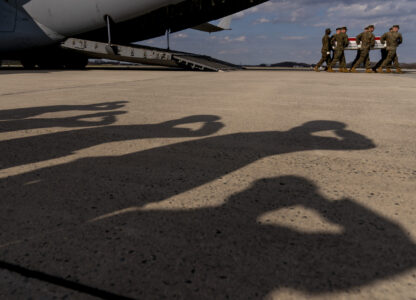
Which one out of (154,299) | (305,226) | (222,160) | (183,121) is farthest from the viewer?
(183,121)

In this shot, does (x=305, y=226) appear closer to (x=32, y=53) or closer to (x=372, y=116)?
(x=372, y=116)

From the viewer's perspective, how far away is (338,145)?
2299 millimetres

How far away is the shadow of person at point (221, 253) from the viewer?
879mm

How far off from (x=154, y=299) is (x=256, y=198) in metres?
0.74

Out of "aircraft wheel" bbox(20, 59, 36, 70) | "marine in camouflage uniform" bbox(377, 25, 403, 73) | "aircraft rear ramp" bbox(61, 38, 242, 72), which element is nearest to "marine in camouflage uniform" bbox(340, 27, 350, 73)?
"marine in camouflage uniform" bbox(377, 25, 403, 73)

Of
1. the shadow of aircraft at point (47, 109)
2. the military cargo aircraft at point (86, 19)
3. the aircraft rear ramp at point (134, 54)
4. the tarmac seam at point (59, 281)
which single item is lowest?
the tarmac seam at point (59, 281)

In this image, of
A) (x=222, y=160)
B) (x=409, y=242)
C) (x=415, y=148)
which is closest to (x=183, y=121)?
(x=222, y=160)

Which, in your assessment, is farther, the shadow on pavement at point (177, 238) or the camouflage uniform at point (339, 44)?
the camouflage uniform at point (339, 44)

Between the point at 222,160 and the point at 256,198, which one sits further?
the point at 222,160

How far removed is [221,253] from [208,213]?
0.93 feet

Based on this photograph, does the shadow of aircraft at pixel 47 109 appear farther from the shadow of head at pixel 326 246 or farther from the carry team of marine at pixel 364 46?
the carry team of marine at pixel 364 46

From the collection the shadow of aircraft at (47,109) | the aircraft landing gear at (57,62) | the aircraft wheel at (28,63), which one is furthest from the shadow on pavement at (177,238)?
the aircraft wheel at (28,63)

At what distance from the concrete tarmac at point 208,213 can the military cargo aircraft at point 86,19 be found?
39.5 feet

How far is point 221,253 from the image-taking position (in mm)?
1017
